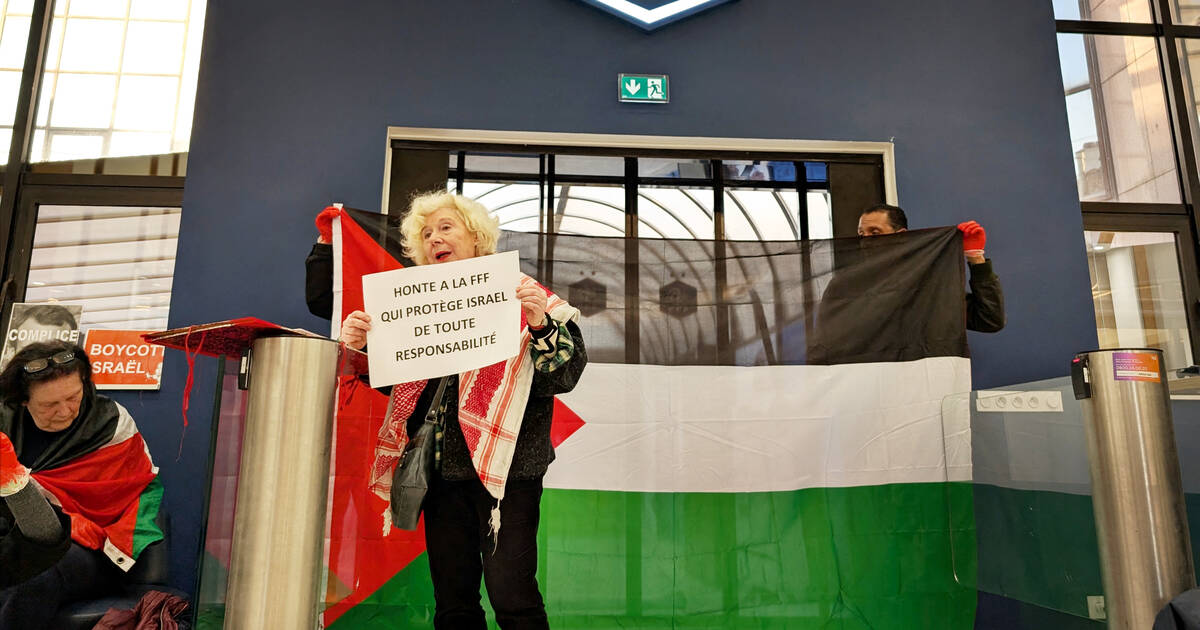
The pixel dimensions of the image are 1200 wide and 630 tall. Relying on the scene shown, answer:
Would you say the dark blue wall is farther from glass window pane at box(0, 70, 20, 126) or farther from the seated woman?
glass window pane at box(0, 70, 20, 126)

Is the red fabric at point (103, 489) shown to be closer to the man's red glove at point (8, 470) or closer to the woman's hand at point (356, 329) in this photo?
the man's red glove at point (8, 470)

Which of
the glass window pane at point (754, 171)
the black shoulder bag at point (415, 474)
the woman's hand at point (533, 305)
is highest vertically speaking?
the glass window pane at point (754, 171)

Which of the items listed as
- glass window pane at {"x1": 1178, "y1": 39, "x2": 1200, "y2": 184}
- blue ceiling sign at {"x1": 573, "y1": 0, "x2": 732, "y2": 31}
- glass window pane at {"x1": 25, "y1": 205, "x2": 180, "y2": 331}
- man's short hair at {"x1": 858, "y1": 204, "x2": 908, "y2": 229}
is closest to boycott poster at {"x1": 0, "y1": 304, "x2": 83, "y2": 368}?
glass window pane at {"x1": 25, "y1": 205, "x2": 180, "y2": 331}

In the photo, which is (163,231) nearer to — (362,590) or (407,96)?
(407,96)

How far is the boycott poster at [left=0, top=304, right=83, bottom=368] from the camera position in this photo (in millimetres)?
3107

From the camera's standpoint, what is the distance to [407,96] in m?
3.36

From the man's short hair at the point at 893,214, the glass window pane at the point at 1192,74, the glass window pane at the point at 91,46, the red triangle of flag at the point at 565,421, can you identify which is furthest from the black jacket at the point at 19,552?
the glass window pane at the point at 1192,74

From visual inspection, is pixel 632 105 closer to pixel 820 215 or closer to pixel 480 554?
pixel 820 215

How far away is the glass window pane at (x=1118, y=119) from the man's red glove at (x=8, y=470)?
4113 millimetres

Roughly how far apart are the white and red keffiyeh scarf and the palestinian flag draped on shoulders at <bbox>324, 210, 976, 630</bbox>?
670mm

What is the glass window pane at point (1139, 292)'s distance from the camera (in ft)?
11.7

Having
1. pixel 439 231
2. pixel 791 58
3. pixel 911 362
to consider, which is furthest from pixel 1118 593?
pixel 791 58

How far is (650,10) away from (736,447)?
1958mm

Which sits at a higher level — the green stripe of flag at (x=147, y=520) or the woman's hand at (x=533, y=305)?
the woman's hand at (x=533, y=305)
